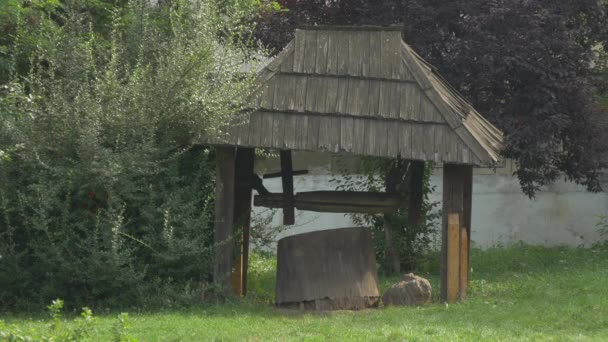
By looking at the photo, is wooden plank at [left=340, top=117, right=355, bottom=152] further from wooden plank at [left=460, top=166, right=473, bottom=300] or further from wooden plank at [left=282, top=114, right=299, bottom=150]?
wooden plank at [left=460, top=166, right=473, bottom=300]

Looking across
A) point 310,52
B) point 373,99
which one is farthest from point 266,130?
point 373,99

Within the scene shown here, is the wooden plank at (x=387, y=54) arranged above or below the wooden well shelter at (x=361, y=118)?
above

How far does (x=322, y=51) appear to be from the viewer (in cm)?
1202

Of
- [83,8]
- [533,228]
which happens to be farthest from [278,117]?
[533,228]

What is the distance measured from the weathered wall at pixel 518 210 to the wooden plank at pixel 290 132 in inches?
321

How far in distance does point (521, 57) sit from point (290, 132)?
5.40m

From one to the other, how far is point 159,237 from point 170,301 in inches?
28.7

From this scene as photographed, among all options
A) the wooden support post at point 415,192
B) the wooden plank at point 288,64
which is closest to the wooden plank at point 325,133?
the wooden plank at point 288,64

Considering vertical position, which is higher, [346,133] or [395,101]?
[395,101]

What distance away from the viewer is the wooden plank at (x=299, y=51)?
11883 millimetres

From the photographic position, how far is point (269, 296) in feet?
43.3

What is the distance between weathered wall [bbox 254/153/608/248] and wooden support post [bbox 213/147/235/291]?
25.2ft

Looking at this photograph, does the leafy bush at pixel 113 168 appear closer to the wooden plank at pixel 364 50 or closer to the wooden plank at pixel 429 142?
the wooden plank at pixel 364 50

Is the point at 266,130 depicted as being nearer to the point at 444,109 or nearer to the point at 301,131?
the point at 301,131
